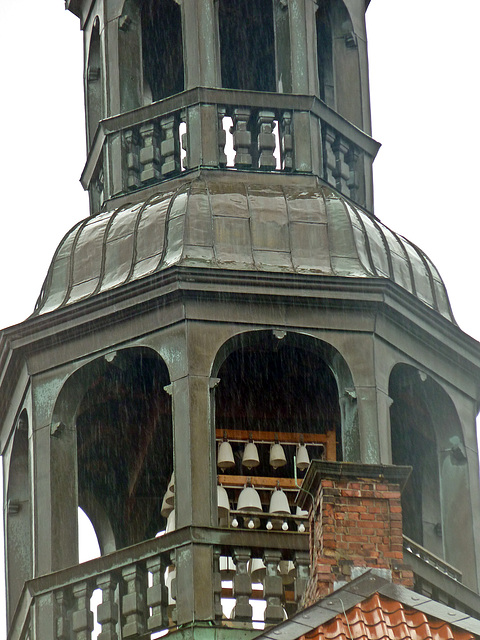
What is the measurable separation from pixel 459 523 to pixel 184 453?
9.06 ft

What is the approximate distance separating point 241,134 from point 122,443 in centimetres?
309

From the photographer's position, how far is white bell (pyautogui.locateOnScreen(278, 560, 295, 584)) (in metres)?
22.2

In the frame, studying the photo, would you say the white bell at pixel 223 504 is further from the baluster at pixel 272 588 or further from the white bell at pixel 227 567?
the baluster at pixel 272 588

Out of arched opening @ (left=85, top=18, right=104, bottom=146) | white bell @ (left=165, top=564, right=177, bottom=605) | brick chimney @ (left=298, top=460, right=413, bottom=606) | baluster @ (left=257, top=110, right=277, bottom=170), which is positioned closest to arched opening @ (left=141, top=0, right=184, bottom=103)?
arched opening @ (left=85, top=18, right=104, bottom=146)

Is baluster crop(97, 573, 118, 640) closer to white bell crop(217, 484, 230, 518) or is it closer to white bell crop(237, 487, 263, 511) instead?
white bell crop(217, 484, 230, 518)


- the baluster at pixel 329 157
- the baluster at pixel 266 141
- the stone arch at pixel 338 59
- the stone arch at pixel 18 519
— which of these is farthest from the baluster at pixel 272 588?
the stone arch at pixel 338 59

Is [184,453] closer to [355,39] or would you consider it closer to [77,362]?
[77,362]

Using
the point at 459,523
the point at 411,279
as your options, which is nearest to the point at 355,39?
the point at 411,279

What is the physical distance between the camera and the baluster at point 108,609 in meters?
22.1

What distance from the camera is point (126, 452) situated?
83.8 feet

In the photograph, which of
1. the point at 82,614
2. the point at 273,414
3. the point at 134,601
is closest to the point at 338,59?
the point at 273,414

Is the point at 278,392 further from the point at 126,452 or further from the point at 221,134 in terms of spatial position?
the point at 221,134

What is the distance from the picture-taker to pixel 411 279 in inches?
945

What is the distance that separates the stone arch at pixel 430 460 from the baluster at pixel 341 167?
2.06 m
